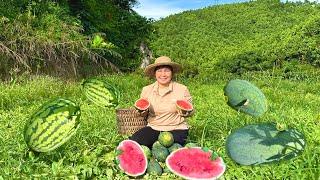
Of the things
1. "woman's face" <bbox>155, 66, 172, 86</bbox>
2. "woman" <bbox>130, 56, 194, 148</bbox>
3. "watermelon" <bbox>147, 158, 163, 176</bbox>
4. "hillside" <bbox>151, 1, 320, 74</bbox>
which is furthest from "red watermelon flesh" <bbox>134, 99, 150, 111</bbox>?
"hillside" <bbox>151, 1, 320, 74</bbox>

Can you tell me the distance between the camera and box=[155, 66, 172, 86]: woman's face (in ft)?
17.7

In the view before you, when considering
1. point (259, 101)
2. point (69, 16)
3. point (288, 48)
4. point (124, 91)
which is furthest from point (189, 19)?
point (259, 101)

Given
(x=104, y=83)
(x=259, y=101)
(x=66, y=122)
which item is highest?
(x=259, y=101)

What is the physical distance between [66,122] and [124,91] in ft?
26.3

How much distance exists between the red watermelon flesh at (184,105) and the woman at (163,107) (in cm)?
17

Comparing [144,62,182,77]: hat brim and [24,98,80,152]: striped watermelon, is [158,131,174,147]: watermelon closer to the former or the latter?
[144,62,182,77]: hat brim

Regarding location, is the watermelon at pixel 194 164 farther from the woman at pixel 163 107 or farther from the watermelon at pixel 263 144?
the watermelon at pixel 263 144

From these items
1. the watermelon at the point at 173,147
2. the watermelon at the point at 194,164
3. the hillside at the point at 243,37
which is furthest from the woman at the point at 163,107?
the hillside at the point at 243,37

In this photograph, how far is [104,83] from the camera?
3506mm

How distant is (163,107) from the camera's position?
5.38 metres

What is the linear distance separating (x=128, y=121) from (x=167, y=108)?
0.66 meters

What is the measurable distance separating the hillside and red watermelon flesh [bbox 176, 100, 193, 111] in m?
15.0

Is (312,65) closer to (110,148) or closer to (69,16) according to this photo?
(69,16)

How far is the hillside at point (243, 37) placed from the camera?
22367mm
